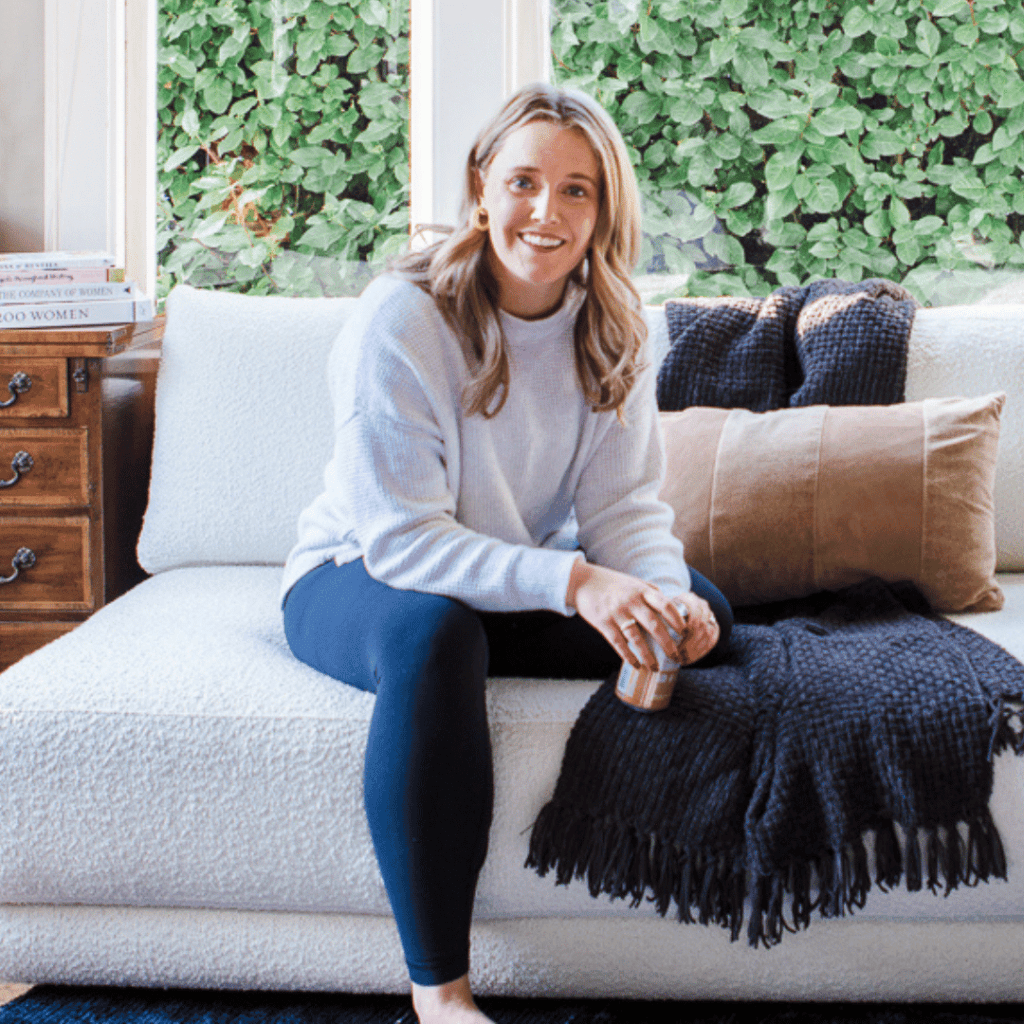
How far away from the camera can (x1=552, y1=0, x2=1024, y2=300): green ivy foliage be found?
2.08m

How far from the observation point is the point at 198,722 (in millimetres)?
1168

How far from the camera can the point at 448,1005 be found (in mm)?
1054

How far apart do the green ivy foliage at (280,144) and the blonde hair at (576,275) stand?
2.93ft

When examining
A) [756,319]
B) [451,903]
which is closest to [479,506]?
[451,903]

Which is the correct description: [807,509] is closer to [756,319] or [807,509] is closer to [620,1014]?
[756,319]

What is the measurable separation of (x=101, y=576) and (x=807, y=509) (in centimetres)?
106

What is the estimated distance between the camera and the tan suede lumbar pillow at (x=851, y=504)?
150 cm

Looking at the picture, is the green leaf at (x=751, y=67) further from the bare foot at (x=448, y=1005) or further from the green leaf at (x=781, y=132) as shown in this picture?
the bare foot at (x=448, y=1005)

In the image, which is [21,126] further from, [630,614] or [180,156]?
[630,614]

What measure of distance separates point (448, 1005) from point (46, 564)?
1.00 meters

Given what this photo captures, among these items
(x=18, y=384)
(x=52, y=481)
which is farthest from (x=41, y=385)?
(x=52, y=481)

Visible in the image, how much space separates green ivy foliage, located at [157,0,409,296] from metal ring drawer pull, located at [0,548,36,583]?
2.53 feet

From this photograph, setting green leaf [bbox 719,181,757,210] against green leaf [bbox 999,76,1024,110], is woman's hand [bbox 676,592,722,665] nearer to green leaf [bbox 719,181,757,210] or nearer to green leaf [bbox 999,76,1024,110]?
green leaf [bbox 719,181,757,210]

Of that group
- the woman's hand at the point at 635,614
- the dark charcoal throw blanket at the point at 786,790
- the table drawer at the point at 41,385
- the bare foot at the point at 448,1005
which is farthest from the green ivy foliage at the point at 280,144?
the bare foot at the point at 448,1005
